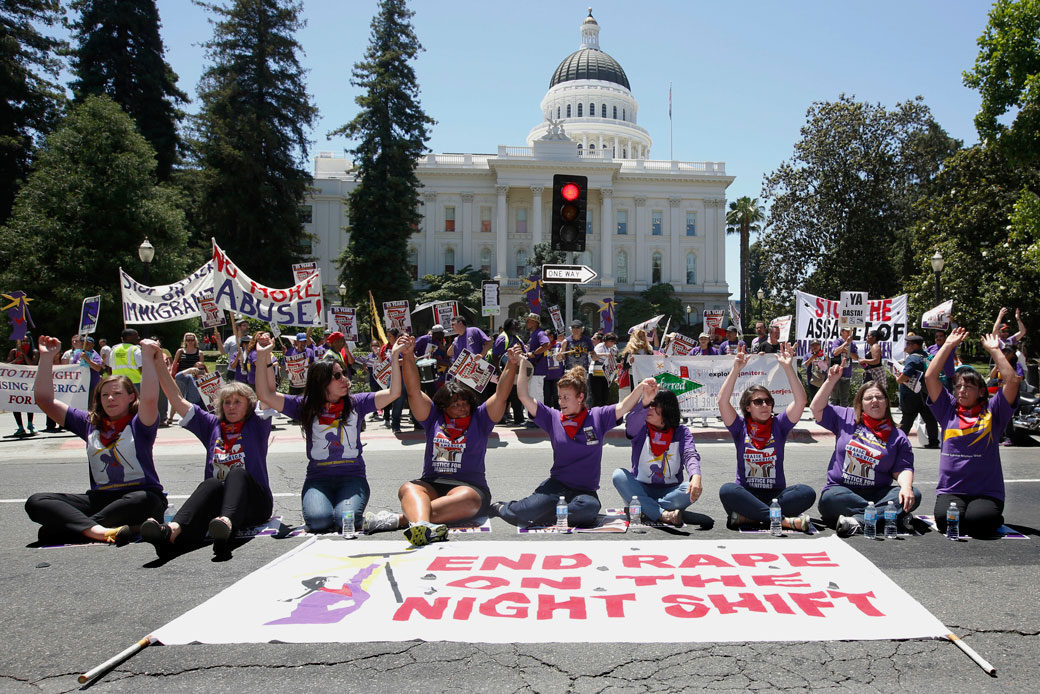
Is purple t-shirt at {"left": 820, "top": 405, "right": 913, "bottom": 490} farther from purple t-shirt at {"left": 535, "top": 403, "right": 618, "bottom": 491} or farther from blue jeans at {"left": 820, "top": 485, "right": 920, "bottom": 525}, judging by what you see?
purple t-shirt at {"left": 535, "top": 403, "right": 618, "bottom": 491}

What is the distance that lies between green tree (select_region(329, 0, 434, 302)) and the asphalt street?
43.8 meters

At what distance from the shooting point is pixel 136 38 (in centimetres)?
4250

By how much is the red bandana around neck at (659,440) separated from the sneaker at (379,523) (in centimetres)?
219

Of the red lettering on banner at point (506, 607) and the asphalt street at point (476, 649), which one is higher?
the red lettering on banner at point (506, 607)

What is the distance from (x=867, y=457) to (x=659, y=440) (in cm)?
163

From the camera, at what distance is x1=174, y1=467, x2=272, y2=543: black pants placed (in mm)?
5387

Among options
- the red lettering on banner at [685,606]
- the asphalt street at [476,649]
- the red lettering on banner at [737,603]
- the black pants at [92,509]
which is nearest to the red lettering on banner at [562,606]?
the asphalt street at [476,649]

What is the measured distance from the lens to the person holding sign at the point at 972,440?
5676 mm

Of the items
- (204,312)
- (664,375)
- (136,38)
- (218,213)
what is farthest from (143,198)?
(664,375)

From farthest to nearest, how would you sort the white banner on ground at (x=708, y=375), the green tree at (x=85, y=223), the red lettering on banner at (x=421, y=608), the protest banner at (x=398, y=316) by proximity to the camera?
the green tree at (x=85, y=223)
the protest banner at (x=398, y=316)
the white banner on ground at (x=708, y=375)
the red lettering on banner at (x=421, y=608)

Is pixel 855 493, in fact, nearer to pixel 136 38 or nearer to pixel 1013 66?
pixel 1013 66

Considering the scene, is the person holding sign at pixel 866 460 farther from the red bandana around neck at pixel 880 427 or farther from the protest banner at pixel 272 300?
the protest banner at pixel 272 300

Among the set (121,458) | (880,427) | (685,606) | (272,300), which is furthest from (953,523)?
(272,300)

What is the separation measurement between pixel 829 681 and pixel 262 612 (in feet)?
9.47
